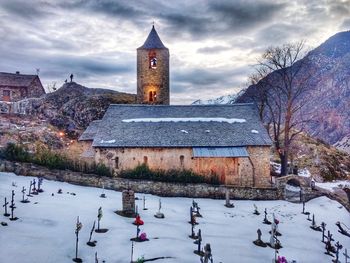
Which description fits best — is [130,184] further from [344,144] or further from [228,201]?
[344,144]

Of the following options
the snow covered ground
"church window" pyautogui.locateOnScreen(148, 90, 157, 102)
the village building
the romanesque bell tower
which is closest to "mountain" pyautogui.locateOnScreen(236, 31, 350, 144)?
the romanesque bell tower

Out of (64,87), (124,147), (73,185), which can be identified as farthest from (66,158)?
(64,87)

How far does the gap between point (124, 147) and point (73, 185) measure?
712 centimetres

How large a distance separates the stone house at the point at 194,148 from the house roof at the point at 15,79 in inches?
1364

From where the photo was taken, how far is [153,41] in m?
46.2

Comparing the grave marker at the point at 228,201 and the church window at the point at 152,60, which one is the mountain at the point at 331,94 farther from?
the grave marker at the point at 228,201

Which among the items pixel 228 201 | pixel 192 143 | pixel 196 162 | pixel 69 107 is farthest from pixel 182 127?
pixel 69 107

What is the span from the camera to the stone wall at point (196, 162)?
3133 cm

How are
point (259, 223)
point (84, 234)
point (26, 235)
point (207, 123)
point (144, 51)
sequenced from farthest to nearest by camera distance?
point (144, 51) < point (207, 123) < point (259, 223) < point (84, 234) < point (26, 235)

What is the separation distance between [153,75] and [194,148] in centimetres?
1773

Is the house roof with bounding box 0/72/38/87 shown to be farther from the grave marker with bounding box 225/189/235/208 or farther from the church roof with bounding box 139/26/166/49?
the grave marker with bounding box 225/189/235/208

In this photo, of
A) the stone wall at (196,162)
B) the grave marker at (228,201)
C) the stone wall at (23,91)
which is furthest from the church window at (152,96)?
the stone wall at (23,91)

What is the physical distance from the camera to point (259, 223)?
20.6 metres

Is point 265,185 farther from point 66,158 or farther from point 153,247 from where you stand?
point 153,247
